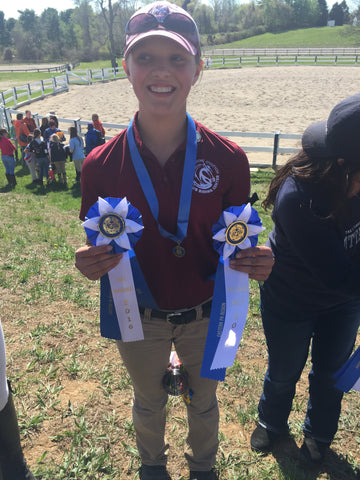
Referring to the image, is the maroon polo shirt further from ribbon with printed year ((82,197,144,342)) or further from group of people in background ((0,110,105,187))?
group of people in background ((0,110,105,187))

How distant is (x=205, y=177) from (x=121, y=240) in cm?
50

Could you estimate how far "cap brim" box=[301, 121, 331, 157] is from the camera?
1818 mm

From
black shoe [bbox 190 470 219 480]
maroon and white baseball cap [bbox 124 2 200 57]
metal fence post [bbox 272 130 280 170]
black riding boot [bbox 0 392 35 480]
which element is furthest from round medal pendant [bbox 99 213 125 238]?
metal fence post [bbox 272 130 280 170]

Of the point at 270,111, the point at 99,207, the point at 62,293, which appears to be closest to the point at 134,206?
the point at 99,207

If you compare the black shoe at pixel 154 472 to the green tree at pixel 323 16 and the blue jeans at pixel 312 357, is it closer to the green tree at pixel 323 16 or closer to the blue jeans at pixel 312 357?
the blue jeans at pixel 312 357

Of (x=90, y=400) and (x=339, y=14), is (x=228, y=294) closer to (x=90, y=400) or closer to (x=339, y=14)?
(x=90, y=400)

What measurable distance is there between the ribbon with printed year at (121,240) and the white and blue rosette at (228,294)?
14.4 inches

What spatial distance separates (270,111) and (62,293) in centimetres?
1632

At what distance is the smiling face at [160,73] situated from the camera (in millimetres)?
1681

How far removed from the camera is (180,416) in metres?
2.90

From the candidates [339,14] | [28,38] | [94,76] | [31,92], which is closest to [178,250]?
[31,92]

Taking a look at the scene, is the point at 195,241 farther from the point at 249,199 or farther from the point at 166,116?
the point at 166,116

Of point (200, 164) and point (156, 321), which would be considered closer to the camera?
point (200, 164)

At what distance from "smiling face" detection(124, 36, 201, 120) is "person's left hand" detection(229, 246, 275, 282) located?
2.40 feet
